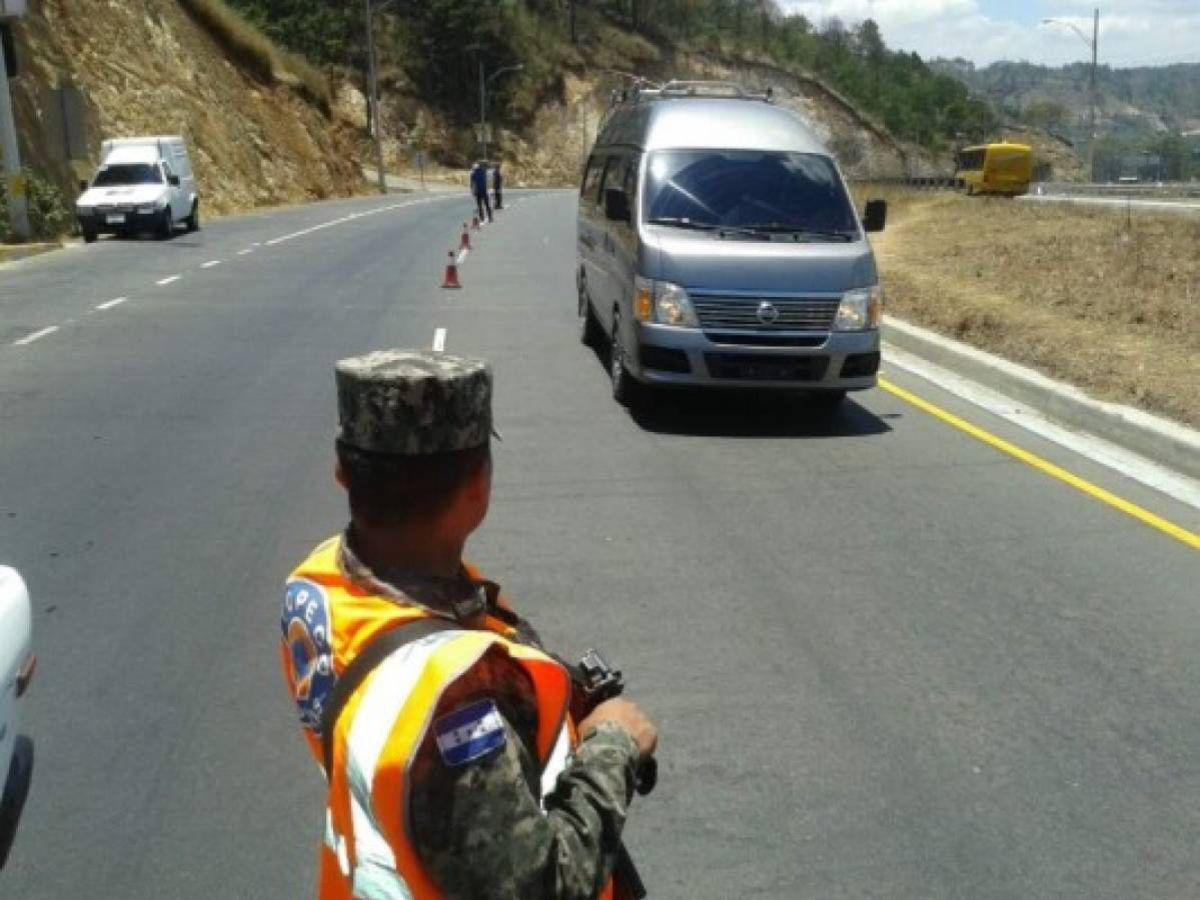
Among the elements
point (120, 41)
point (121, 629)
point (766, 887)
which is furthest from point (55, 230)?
point (766, 887)

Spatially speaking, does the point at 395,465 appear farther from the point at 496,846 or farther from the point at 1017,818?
the point at 1017,818

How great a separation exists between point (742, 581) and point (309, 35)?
79.9 meters

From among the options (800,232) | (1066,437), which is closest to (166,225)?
(800,232)

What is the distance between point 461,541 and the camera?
1951mm

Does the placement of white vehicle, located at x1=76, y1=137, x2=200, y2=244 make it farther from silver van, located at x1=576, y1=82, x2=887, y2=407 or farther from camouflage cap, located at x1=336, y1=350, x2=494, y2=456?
camouflage cap, located at x1=336, y1=350, x2=494, y2=456

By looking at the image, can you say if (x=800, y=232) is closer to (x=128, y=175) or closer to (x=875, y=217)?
(x=875, y=217)

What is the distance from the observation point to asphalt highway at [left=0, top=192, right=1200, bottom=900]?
3945mm

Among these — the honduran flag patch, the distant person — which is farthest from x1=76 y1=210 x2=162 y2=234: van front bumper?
the honduran flag patch

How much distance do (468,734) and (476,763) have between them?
38mm

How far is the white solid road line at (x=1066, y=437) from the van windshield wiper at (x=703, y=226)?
7.84 feet

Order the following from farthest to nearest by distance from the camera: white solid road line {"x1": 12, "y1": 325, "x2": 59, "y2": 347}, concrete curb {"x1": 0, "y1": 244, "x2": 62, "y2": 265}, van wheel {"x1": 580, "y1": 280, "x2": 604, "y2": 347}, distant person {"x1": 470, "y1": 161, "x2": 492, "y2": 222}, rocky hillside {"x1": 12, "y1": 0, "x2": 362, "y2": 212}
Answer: distant person {"x1": 470, "y1": 161, "x2": 492, "y2": 222}
rocky hillside {"x1": 12, "y1": 0, "x2": 362, "y2": 212}
concrete curb {"x1": 0, "y1": 244, "x2": 62, "y2": 265}
white solid road line {"x1": 12, "y1": 325, "x2": 59, "y2": 347}
van wheel {"x1": 580, "y1": 280, "x2": 604, "y2": 347}

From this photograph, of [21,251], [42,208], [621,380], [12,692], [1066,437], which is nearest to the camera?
[12,692]

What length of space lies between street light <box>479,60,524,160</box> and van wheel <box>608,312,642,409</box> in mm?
79936

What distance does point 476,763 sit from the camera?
163 centimetres
